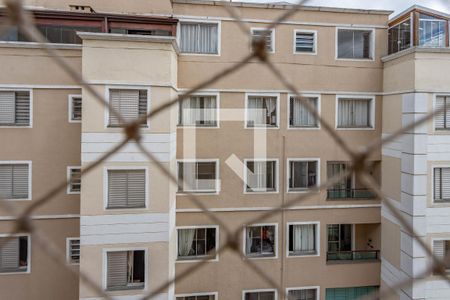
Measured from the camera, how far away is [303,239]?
19.7ft

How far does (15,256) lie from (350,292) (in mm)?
5319

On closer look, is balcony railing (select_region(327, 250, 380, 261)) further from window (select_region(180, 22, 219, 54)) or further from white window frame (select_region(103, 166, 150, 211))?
window (select_region(180, 22, 219, 54))

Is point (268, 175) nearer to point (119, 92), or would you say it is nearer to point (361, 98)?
point (361, 98)

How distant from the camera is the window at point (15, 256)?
503 cm

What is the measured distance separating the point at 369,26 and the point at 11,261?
6771mm

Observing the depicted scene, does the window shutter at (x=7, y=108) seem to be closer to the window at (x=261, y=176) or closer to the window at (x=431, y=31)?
the window at (x=261, y=176)

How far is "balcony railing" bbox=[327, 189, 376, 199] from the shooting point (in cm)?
605

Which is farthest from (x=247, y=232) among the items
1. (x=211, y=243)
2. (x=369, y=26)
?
(x=369, y=26)

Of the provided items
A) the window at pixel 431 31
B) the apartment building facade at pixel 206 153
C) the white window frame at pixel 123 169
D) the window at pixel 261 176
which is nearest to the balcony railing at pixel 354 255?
the apartment building facade at pixel 206 153

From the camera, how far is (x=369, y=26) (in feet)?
20.0

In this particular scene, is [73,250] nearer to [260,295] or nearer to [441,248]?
[260,295]

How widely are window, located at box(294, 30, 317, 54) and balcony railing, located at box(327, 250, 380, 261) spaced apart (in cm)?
346

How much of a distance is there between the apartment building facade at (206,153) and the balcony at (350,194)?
0.02 metres

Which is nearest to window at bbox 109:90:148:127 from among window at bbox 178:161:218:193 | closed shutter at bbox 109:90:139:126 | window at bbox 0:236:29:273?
closed shutter at bbox 109:90:139:126
